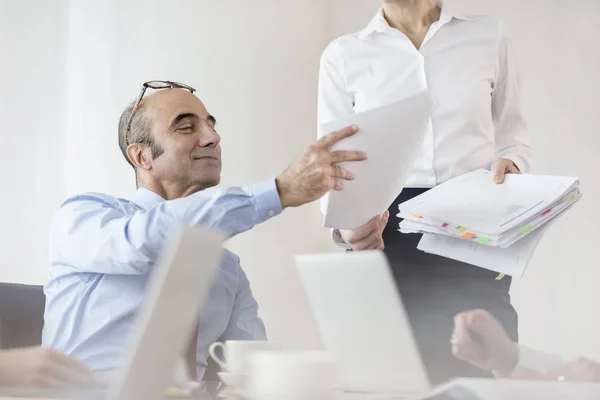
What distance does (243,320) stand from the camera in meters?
1.79

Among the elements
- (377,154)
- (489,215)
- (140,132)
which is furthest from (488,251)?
(140,132)

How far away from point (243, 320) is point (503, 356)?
898 mm

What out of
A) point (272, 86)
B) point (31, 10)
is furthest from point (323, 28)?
point (31, 10)

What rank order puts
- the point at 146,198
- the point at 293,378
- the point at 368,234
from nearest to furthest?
the point at 293,378, the point at 368,234, the point at 146,198

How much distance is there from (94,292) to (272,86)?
6.42 feet

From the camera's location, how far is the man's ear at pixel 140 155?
6.11 feet

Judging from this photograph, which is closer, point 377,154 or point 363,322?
point 363,322

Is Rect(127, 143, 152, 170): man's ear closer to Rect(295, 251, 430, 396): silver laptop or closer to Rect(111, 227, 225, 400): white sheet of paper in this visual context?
Rect(295, 251, 430, 396): silver laptop

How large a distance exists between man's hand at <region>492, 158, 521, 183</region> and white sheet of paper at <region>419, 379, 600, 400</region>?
0.90 metres

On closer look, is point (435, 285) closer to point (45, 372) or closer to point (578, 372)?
point (578, 372)

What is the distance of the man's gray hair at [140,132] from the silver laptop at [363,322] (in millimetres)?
1121

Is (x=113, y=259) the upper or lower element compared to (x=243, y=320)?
upper

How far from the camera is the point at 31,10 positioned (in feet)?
10.3

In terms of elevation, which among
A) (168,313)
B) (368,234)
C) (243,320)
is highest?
(168,313)
